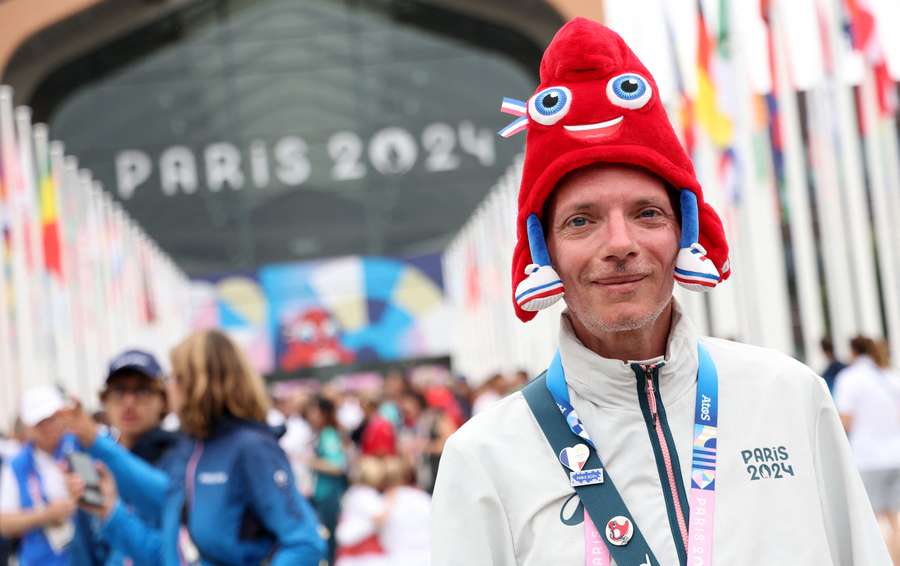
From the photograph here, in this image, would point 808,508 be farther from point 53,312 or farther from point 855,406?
point 53,312

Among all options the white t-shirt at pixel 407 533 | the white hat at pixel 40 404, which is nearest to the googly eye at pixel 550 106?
the white hat at pixel 40 404

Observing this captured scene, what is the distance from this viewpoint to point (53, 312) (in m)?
24.3

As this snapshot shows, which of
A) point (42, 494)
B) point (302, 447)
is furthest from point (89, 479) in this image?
point (302, 447)

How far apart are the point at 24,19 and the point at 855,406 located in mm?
21098

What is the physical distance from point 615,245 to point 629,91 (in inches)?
11.1

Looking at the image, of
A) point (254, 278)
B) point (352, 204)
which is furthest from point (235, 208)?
point (254, 278)

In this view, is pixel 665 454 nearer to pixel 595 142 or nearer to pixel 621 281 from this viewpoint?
pixel 621 281

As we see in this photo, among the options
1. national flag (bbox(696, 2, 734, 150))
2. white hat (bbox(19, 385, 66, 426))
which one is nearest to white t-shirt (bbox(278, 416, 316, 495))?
white hat (bbox(19, 385, 66, 426))

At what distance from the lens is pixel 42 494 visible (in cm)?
670

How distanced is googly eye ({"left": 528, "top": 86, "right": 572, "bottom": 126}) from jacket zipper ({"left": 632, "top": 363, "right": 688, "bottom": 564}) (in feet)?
1.35

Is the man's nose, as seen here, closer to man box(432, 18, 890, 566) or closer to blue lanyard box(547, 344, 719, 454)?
man box(432, 18, 890, 566)

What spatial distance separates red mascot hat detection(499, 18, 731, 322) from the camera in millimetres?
2320

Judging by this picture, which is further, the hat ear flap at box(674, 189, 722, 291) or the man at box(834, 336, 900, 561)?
the man at box(834, 336, 900, 561)

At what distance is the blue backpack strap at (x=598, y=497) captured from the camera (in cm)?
→ 216
